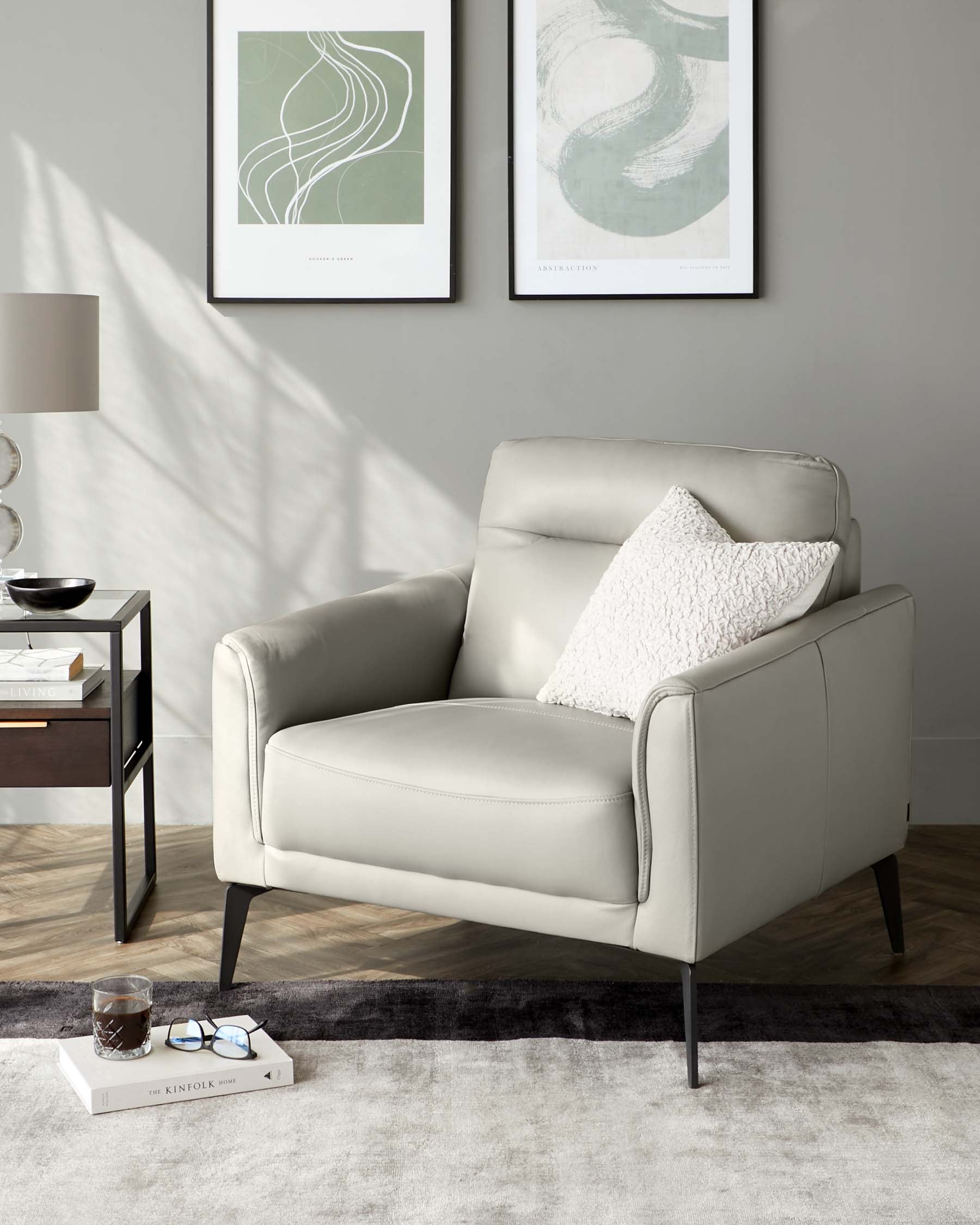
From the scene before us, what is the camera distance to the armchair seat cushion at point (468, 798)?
1.95m

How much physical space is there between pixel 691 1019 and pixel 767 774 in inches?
14.0

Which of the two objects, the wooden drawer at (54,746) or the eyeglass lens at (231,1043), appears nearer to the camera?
the eyeglass lens at (231,1043)

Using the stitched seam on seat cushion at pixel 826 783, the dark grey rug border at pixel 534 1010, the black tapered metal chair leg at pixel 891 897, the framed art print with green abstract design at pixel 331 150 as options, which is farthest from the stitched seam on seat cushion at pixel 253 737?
the framed art print with green abstract design at pixel 331 150

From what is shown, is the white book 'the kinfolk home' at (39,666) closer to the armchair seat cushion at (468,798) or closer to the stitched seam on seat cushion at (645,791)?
the armchair seat cushion at (468,798)

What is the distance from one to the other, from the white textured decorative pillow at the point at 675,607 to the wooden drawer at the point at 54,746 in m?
0.81

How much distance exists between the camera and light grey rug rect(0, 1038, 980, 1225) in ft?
5.36

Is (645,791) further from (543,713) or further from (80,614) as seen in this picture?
(80,614)

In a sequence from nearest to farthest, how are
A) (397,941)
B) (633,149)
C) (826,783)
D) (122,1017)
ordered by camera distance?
(122,1017)
(826,783)
(397,941)
(633,149)

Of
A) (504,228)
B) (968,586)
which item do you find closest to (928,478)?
(968,586)

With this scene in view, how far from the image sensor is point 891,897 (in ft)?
7.98

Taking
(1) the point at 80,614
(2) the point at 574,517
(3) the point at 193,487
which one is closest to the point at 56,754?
(1) the point at 80,614

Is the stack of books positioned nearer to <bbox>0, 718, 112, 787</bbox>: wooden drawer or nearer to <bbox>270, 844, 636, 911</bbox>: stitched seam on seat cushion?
<bbox>0, 718, 112, 787</bbox>: wooden drawer

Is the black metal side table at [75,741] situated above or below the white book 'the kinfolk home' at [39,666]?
below

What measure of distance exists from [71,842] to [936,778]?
6.59ft
